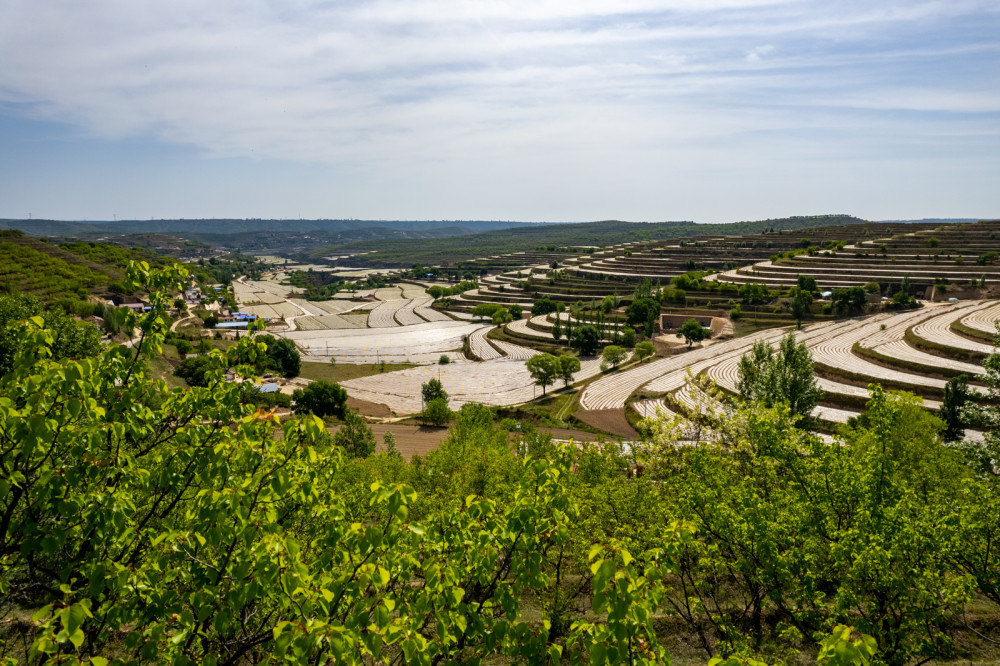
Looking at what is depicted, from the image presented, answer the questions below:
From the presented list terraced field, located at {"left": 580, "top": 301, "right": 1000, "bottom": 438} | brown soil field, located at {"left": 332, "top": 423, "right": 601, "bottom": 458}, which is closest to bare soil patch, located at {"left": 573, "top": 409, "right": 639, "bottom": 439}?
terraced field, located at {"left": 580, "top": 301, "right": 1000, "bottom": 438}

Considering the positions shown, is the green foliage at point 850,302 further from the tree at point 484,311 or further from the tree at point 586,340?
the tree at point 484,311

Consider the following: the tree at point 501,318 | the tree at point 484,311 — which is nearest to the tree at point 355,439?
the tree at point 501,318

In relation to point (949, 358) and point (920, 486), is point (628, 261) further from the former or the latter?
point (920, 486)

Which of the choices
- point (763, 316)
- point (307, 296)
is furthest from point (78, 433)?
point (307, 296)

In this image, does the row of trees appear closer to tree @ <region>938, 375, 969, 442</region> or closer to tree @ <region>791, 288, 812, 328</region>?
tree @ <region>938, 375, 969, 442</region>

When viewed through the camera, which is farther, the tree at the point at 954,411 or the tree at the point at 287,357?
the tree at the point at 287,357

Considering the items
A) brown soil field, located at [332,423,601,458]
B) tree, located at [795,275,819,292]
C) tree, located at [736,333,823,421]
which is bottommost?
brown soil field, located at [332,423,601,458]
